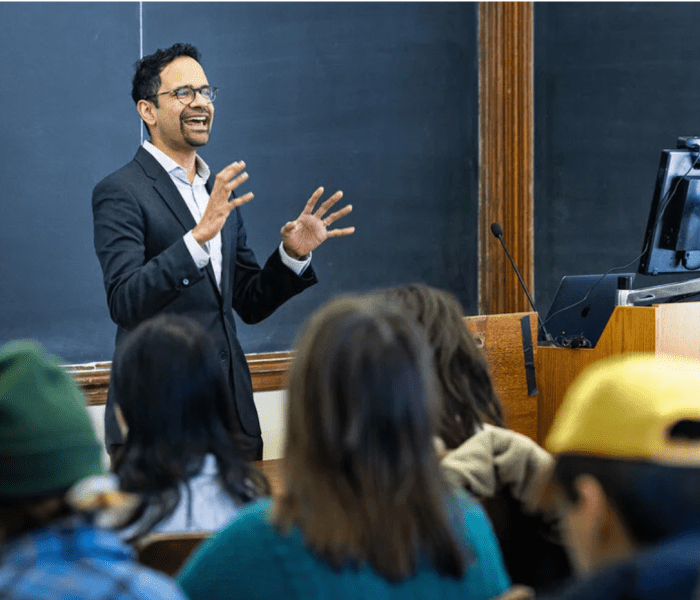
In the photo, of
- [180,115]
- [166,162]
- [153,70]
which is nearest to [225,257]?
[166,162]

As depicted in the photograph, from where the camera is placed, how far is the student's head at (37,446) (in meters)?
1.01

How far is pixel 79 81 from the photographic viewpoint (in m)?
3.53

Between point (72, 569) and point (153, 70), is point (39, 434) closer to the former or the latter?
point (72, 569)

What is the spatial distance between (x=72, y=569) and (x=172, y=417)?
2.02 ft

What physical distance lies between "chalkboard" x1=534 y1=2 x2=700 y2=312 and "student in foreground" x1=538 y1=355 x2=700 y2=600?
3.79 metres

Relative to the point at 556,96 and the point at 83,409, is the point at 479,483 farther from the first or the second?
the point at 556,96

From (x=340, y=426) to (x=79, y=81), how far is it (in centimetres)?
279

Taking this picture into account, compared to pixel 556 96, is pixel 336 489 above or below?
below

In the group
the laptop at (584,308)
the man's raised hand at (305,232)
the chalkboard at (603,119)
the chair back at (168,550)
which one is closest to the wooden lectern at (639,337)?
the laptop at (584,308)

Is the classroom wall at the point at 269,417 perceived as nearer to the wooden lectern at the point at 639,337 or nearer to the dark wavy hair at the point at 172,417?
the wooden lectern at the point at 639,337

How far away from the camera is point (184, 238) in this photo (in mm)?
2512

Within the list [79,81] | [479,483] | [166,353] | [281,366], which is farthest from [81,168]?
[479,483]

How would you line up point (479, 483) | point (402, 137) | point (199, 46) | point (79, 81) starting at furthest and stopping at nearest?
1. point (402, 137)
2. point (199, 46)
3. point (79, 81)
4. point (479, 483)

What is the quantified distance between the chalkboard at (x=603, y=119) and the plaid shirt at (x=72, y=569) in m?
3.87
